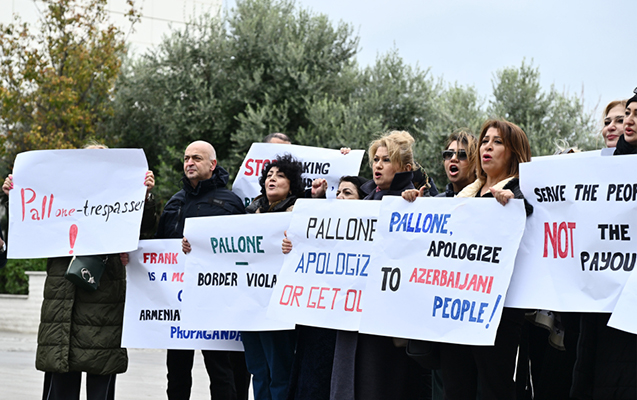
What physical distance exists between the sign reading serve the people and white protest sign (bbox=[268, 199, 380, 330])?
1.45 metres

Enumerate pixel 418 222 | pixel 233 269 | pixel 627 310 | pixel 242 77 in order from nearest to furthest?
pixel 627 310 → pixel 418 222 → pixel 233 269 → pixel 242 77

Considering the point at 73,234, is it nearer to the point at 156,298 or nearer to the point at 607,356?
the point at 156,298

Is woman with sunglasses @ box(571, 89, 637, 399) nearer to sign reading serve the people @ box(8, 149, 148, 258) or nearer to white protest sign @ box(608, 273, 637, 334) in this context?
white protest sign @ box(608, 273, 637, 334)

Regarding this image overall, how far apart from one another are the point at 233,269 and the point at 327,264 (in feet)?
2.87

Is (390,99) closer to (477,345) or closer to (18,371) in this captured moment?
(18,371)

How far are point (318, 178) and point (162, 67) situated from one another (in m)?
11.6

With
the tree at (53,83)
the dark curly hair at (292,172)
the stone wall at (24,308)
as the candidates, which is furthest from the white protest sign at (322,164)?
the tree at (53,83)

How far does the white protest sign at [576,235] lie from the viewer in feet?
12.6

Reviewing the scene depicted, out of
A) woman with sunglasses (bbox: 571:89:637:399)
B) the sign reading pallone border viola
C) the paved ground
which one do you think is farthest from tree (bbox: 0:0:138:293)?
woman with sunglasses (bbox: 571:89:637:399)

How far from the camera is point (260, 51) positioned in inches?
643

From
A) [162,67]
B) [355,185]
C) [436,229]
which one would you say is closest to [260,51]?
[162,67]

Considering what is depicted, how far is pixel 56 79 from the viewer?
1532 cm

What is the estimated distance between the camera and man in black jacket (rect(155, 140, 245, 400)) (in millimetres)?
5762

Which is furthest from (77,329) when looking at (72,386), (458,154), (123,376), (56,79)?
(56,79)
